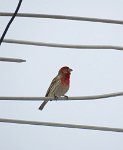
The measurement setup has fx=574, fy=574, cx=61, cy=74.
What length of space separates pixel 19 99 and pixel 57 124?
692mm

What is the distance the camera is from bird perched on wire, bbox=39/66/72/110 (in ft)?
44.7

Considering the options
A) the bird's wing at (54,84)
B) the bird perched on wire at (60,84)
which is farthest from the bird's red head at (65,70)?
the bird's wing at (54,84)

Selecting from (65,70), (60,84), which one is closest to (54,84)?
(60,84)

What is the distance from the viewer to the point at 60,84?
45.3 ft

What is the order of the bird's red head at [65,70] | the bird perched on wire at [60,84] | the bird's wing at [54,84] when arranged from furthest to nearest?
the bird's red head at [65,70]
the bird's wing at [54,84]
the bird perched on wire at [60,84]

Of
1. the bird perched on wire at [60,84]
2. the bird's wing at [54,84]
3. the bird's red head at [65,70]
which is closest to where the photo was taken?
the bird perched on wire at [60,84]

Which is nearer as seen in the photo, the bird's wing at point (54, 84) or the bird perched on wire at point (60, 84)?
the bird perched on wire at point (60, 84)

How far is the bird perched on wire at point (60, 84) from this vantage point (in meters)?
13.6

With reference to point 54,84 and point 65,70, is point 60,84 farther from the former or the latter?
point 65,70

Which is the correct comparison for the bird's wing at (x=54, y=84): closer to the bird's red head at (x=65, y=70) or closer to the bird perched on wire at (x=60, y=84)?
the bird perched on wire at (x=60, y=84)

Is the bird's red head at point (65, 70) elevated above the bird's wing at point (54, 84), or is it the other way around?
the bird's red head at point (65, 70)

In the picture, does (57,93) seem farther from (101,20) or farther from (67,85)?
(101,20)

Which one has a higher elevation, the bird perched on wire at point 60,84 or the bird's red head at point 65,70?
the bird's red head at point 65,70

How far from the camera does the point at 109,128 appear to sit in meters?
7.48
